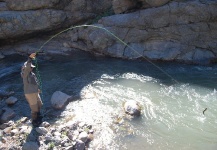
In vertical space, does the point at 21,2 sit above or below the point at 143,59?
above

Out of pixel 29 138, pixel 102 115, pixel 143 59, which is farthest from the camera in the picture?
pixel 143 59

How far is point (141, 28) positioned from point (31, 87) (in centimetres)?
803

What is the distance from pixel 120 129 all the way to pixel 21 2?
35.6ft

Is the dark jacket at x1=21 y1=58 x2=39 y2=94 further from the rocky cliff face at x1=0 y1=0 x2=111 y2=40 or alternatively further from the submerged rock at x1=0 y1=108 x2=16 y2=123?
the rocky cliff face at x1=0 y1=0 x2=111 y2=40

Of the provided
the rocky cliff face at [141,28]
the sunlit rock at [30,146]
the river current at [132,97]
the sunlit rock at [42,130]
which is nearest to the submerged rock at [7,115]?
the river current at [132,97]

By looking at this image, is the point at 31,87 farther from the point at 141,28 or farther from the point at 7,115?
the point at 141,28

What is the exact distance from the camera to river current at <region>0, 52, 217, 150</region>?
850cm

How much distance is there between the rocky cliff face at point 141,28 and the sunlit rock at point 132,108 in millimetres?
5107

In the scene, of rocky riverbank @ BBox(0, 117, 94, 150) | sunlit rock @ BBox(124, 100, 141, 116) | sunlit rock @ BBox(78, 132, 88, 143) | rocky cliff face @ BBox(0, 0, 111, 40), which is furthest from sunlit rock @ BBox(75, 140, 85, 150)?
rocky cliff face @ BBox(0, 0, 111, 40)

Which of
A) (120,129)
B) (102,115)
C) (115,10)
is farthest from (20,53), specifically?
(120,129)

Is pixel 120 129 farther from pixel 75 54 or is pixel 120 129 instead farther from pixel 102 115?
pixel 75 54

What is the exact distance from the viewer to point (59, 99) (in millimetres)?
10531

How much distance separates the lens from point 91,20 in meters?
17.1

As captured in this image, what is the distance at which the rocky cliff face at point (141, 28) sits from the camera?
571 inches
